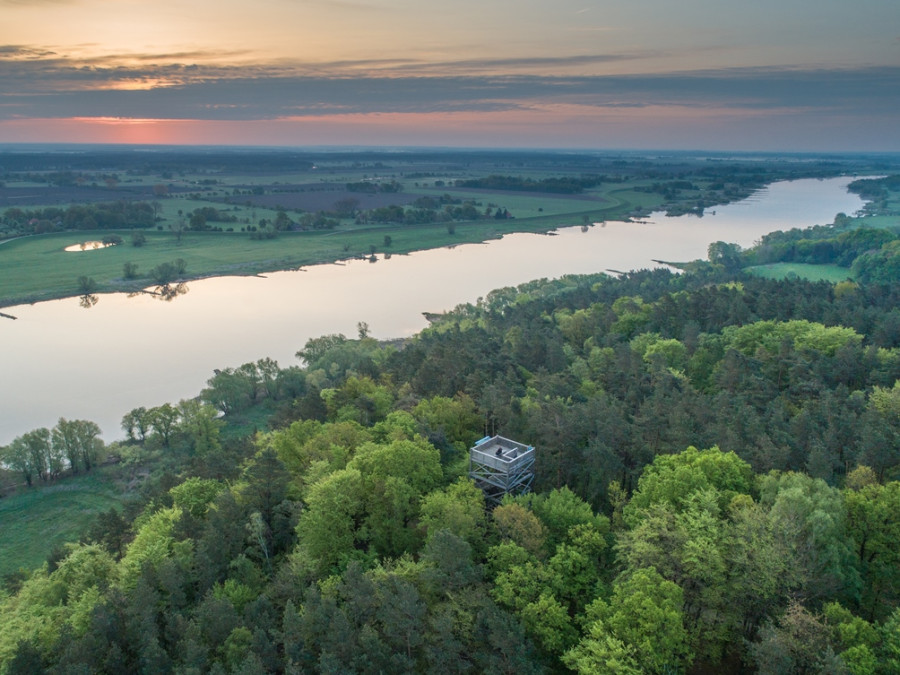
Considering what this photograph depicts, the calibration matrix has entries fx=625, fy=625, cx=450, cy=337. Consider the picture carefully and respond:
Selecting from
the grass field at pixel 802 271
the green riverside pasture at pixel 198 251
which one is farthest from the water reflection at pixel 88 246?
the grass field at pixel 802 271

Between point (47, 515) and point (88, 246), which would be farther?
point (88, 246)

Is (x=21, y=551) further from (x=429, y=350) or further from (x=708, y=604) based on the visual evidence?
(x=708, y=604)

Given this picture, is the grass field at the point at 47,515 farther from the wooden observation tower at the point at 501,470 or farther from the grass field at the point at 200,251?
the grass field at the point at 200,251

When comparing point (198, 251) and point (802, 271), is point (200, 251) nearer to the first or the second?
point (198, 251)

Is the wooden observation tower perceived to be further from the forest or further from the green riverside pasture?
the green riverside pasture

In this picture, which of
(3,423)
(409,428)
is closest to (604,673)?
(409,428)

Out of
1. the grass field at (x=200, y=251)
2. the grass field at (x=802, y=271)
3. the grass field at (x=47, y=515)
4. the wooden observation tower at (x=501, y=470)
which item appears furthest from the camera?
the grass field at (x=200, y=251)

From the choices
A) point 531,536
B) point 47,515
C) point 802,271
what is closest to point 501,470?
point 531,536

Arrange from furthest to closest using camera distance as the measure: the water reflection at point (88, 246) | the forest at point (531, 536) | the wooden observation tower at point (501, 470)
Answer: the water reflection at point (88, 246) < the wooden observation tower at point (501, 470) < the forest at point (531, 536)
